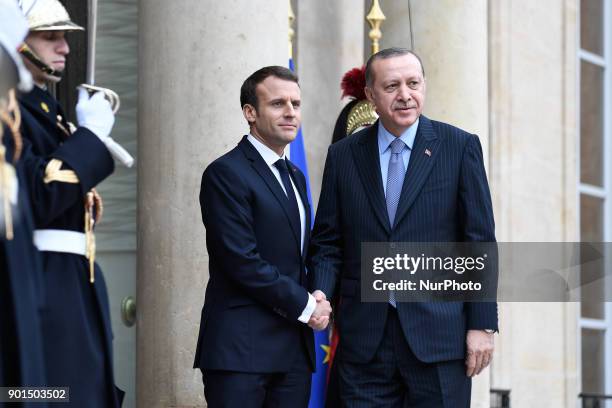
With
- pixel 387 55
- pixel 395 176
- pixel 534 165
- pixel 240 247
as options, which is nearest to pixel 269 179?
pixel 240 247

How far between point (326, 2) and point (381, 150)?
3.33 m

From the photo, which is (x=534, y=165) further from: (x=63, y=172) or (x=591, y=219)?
(x=63, y=172)

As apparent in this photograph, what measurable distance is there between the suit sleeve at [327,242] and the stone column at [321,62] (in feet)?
9.24

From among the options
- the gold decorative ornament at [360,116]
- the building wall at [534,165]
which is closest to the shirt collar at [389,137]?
the gold decorative ornament at [360,116]

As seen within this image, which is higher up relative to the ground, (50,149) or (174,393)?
(50,149)

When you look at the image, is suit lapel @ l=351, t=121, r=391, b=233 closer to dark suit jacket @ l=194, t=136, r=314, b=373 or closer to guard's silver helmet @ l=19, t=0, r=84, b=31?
dark suit jacket @ l=194, t=136, r=314, b=373

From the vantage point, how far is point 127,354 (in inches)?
293

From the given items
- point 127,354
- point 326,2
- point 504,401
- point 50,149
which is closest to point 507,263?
point 504,401

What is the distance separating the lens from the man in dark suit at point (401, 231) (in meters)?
4.99

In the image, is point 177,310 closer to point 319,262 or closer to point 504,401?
point 319,262

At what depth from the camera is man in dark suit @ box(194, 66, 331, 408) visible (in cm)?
487

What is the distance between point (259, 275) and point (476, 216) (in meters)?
0.84

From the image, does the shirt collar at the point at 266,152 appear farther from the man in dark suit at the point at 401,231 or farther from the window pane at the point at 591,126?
the window pane at the point at 591,126

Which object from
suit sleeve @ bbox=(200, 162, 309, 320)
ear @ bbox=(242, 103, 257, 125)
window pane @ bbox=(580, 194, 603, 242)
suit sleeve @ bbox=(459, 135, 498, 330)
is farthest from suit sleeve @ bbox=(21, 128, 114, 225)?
window pane @ bbox=(580, 194, 603, 242)
